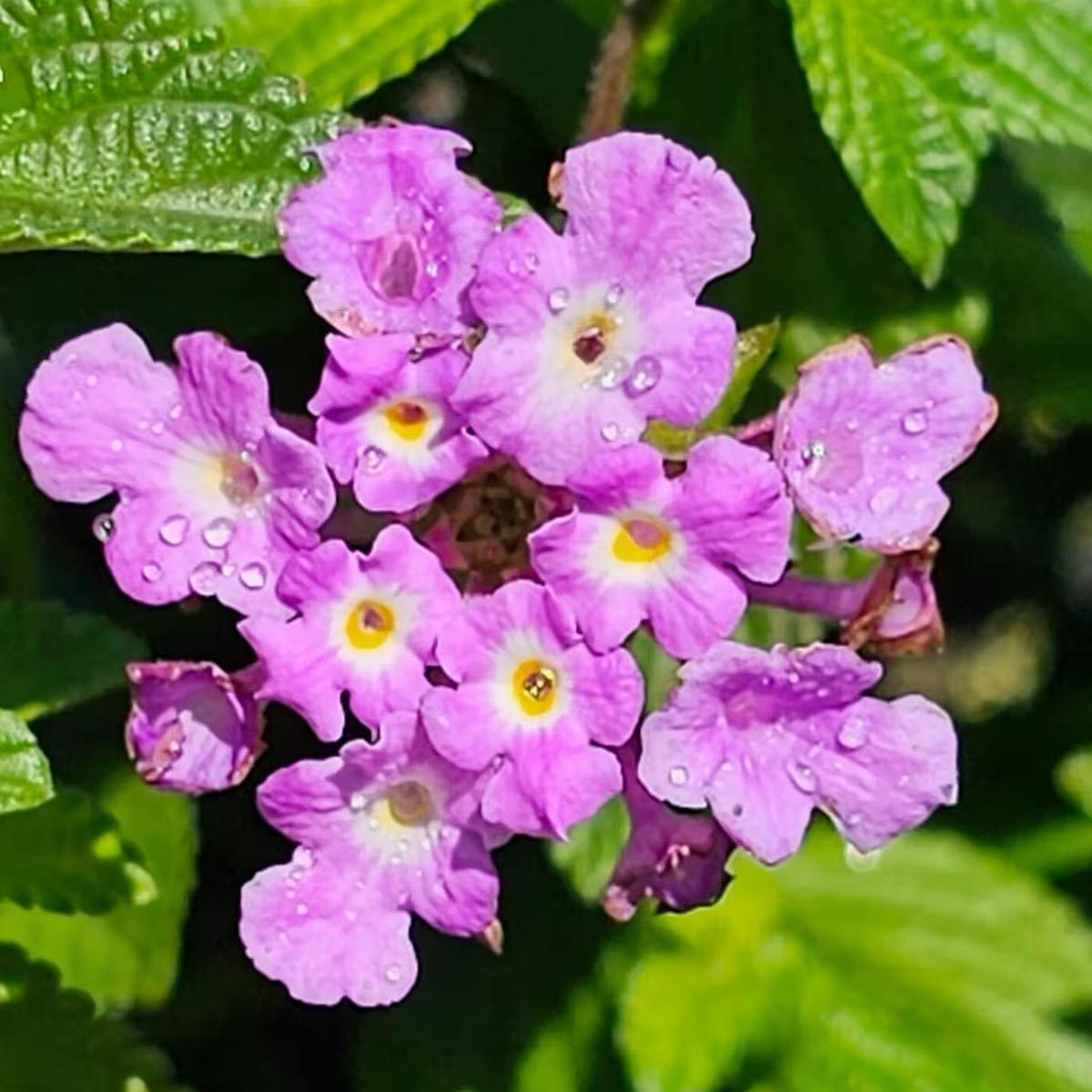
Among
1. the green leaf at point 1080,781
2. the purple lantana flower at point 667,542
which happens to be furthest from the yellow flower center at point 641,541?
the green leaf at point 1080,781

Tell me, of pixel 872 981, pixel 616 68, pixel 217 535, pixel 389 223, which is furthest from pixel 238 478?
pixel 872 981

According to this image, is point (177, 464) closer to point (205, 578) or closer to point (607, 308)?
point (205, 578)

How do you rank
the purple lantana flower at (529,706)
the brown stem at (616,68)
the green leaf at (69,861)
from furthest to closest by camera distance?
the brown stem at (616,68) < the green leaf at (69,861) < the purple lantana flower at (529,706)

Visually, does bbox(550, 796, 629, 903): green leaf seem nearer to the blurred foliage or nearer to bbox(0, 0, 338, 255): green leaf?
the blurred foliage

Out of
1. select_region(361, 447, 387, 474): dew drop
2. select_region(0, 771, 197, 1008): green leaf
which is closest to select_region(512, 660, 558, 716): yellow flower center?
select_region(361, 447, 387, 474): dew drop

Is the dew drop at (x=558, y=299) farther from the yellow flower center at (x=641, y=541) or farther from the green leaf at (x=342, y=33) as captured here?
the green leaf at (x=342, y=33)

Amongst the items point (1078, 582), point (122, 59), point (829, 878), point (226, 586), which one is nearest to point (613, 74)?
point (122, 59)
